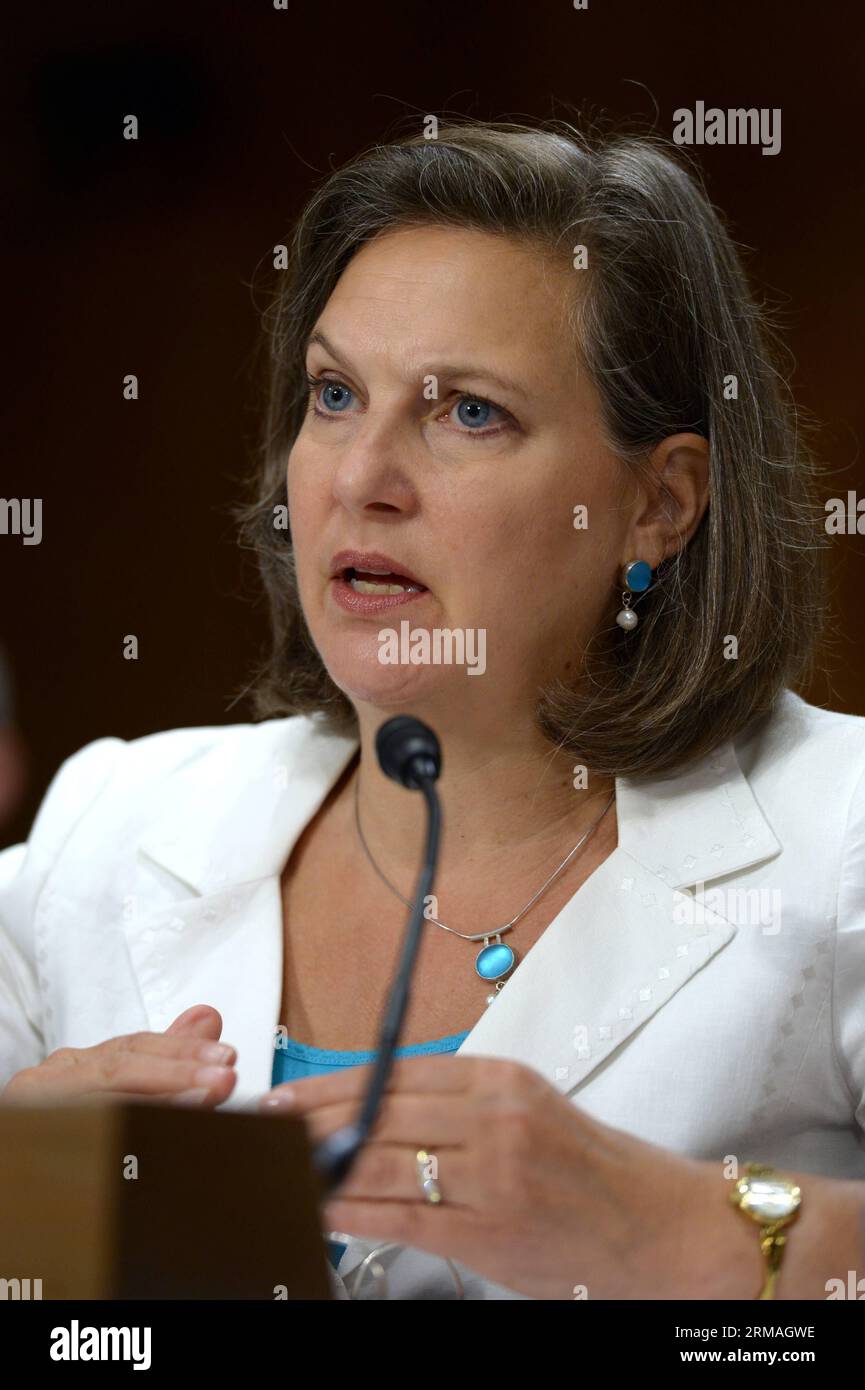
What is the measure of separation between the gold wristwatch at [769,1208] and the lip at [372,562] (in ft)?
1.80

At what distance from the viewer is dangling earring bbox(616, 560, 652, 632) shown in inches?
56.8

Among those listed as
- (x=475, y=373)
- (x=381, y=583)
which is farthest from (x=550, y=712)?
(x=475, y=373)

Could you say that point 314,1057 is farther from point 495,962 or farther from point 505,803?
point 505,803

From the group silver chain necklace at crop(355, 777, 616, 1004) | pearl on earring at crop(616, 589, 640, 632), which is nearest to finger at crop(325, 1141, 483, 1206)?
silver chain necklace at crop(355, 777, 616, 1004)

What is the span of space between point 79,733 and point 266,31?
83 cm

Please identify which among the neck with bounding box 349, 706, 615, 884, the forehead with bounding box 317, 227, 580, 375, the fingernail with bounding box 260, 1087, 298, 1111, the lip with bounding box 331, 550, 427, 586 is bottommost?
the fingernail with bounding box 260, 1087, 298, 1111

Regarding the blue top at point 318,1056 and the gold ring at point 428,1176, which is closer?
the gold ring at point 428,1176

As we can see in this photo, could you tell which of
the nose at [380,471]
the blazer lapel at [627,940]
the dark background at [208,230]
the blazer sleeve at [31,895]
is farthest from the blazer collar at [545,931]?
the nose at [380,471]

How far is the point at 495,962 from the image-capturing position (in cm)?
138

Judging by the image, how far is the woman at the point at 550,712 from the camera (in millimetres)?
1288

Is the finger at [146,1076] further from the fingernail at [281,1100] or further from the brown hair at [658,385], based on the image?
the brown hair at [658,385]

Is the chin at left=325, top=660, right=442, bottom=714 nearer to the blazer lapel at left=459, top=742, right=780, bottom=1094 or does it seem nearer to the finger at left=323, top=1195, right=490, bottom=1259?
the blazer lapel at left=459, top=742, right=780, bottom=1094

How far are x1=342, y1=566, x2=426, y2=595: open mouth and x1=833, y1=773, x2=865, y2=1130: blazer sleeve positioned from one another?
43cm
